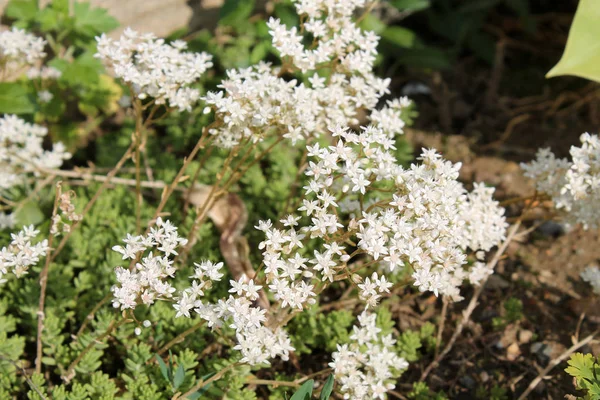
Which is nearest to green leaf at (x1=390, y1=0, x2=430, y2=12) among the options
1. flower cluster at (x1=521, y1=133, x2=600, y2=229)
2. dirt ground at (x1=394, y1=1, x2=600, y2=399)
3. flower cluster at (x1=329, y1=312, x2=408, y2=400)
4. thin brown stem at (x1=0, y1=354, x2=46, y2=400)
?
dirt ground at (x1=394, y1=1, x2=600, y2=399)

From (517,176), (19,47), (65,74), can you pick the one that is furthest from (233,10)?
(517,176)

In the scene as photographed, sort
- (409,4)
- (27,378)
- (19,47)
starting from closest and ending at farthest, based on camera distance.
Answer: (27,378)
(19,47)
(409,4)

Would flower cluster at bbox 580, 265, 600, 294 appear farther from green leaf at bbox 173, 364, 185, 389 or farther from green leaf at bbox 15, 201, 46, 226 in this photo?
green leaf at bbox 15, 201, 46, 226

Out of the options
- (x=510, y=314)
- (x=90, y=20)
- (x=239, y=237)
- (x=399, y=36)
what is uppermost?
(x=90, y=20)

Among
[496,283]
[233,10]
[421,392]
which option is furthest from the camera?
[233,10]

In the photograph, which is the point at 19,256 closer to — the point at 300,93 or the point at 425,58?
the point at 300,93

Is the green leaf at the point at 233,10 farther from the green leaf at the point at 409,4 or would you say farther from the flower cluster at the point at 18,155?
the flower cluster at the point at 18,155

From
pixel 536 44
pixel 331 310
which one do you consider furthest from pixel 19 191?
pixel 536 44
